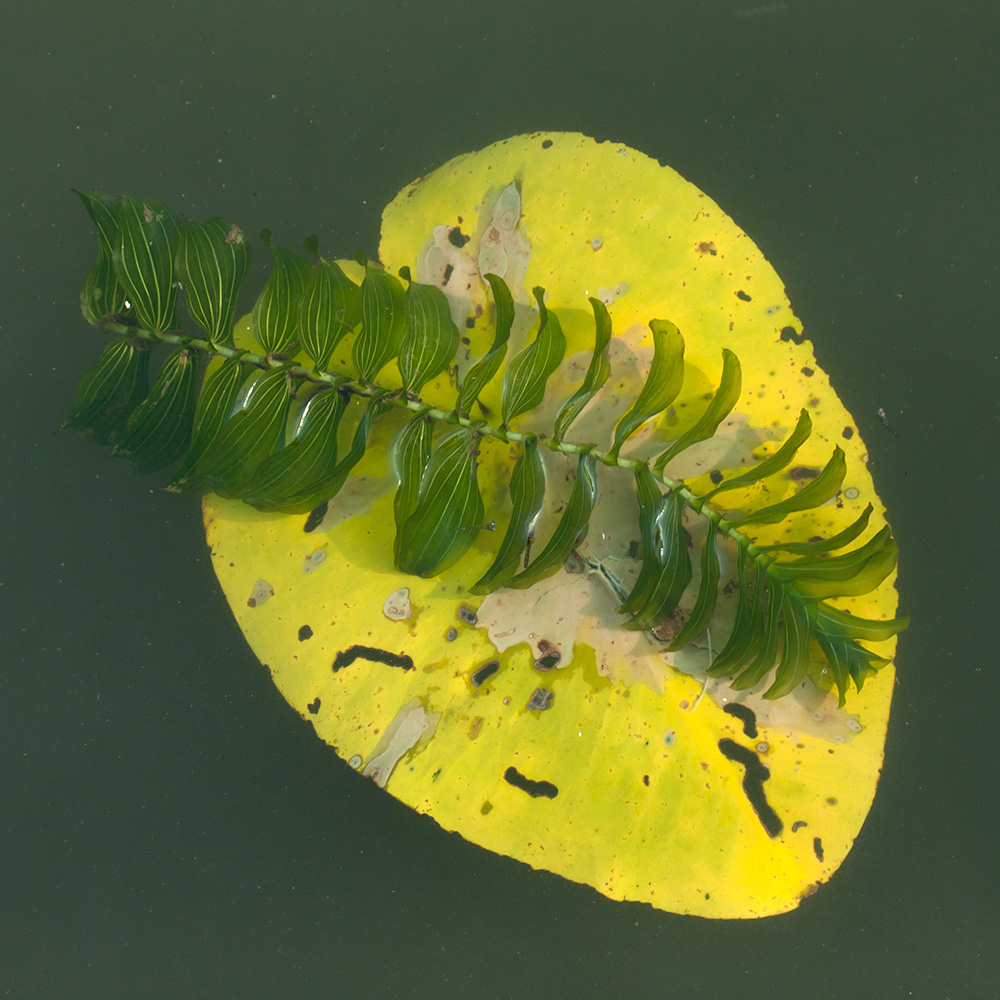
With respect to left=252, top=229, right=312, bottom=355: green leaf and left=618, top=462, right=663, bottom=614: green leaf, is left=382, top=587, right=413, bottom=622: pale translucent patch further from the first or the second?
left=252, top=229, right=312, bottom=355: green leaf

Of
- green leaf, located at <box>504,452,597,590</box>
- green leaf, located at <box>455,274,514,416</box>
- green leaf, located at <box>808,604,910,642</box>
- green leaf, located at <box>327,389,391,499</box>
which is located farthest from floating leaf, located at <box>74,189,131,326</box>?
green leaf, located at <box>808,604,910,642</box>

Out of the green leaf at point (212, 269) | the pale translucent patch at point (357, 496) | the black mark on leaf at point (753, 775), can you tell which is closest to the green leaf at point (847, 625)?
the black mark on leaf at point (753, 775)

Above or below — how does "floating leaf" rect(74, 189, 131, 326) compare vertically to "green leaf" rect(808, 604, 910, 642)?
below

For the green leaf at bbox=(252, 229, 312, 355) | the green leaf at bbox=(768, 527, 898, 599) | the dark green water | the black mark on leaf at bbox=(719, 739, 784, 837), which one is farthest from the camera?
the dark green water

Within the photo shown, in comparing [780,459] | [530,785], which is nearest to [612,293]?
[780,459]

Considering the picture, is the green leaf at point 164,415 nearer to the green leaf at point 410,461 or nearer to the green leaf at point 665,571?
the green leaf at point 410,461

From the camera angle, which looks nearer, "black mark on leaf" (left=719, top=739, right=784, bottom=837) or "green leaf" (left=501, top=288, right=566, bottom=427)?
"green leaf" (left=501, top=288, right=566, bottom=427)
